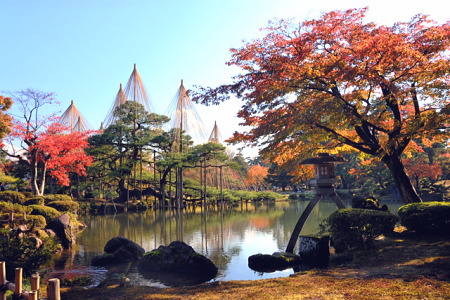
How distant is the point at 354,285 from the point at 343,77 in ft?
17.1

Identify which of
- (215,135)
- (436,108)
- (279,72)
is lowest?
(436,108)

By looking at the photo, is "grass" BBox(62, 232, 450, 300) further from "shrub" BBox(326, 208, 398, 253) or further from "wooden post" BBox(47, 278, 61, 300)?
"wooden post" BBox(47, 278, 61, 300)

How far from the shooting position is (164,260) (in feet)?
25.9

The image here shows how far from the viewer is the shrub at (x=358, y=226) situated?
23.7ft

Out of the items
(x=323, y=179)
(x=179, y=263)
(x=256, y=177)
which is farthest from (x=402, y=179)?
(x=256, y=177)

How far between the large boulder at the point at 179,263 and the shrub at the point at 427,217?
5.18 m

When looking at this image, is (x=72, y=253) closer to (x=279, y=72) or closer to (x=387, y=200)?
(x=279, y=72)

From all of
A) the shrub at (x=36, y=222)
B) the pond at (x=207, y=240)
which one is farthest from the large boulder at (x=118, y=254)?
the shrub at (x=36, y=222)

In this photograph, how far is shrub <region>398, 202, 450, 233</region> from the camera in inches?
304

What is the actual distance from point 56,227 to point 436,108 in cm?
1284

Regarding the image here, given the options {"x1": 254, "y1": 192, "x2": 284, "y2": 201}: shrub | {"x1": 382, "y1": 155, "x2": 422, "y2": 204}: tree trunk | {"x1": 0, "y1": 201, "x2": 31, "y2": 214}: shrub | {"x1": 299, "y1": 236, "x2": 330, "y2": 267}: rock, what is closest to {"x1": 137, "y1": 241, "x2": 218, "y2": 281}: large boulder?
{"x1": 299, "y1": 236, "x2": 330, "y2": 267}: rock

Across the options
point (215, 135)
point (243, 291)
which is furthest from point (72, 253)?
point (215, 135)

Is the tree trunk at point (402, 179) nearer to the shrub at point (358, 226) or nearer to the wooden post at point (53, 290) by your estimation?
the shrub at point (358, 226)

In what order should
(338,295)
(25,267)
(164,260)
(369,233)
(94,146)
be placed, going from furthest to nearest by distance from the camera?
(94,146), (164,260), (369,233), (25,267), (338,295)
